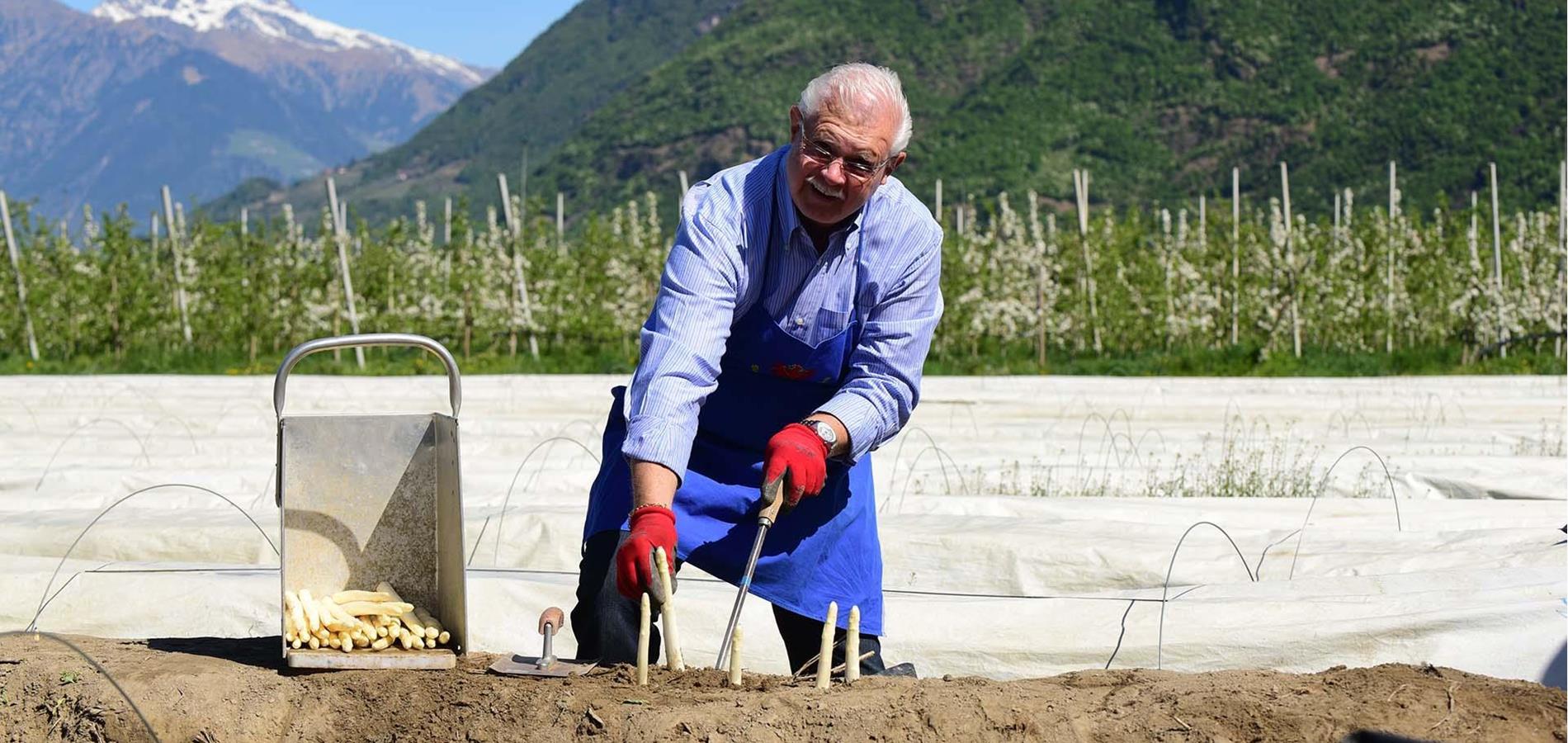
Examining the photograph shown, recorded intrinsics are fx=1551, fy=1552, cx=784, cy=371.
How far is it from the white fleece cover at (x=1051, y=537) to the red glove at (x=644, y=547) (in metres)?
1.34

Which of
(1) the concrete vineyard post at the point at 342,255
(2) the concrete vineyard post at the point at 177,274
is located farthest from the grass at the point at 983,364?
(2) the concrete vineyard post at the point at 177,274

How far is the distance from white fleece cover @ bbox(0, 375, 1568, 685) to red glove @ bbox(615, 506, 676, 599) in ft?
4.38

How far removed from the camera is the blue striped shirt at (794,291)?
2844mm

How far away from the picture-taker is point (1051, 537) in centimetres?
480

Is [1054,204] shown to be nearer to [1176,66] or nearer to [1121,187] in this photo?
[1121,187]

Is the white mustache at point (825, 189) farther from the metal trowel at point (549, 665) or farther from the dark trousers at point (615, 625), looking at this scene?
the metal trowel at point (549, 665)

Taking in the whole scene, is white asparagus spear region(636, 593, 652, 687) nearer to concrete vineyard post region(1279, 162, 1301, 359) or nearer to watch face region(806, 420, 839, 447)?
watch face region(806, 420, 839, 447)

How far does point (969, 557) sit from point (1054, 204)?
125ft

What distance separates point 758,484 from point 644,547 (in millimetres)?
451

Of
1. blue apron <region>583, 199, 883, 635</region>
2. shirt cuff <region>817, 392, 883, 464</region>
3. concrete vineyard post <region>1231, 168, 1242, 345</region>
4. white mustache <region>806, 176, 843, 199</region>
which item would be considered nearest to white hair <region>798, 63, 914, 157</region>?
white mustache <region>806, 176, 843, 199</region>

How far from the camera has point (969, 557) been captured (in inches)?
188

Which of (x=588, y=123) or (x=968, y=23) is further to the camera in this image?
(x=588, y=123)

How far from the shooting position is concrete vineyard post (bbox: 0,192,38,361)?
48.4 ft

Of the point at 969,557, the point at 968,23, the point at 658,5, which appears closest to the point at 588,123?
the point at 968,23
